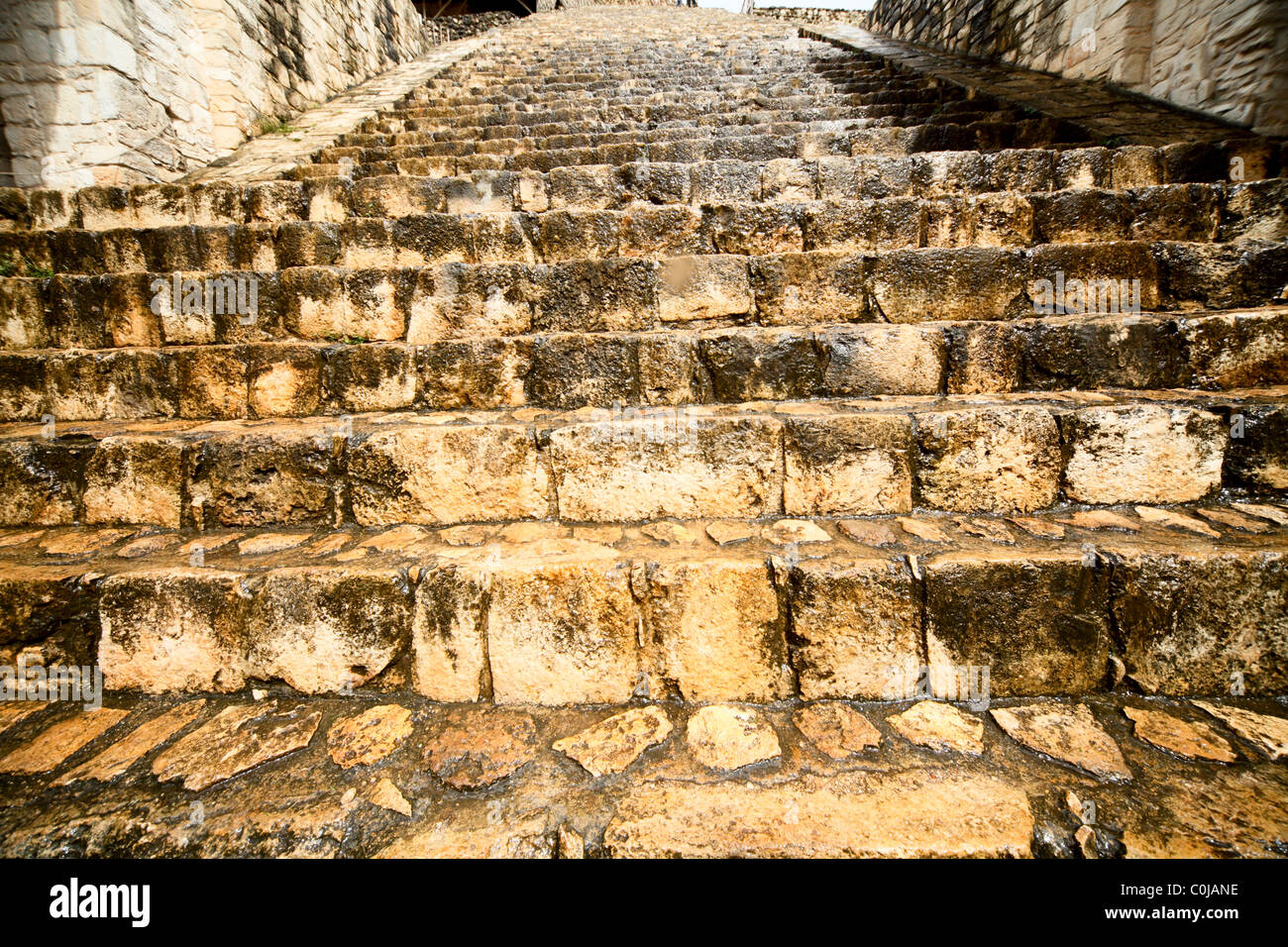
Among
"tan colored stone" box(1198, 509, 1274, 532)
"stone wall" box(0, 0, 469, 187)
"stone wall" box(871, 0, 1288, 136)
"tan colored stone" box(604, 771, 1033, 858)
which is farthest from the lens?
"stone wall" box(0, 0, 469, 187)

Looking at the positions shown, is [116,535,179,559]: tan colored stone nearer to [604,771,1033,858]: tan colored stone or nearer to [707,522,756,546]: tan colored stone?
[604,771,1033,858]: tan colored stone

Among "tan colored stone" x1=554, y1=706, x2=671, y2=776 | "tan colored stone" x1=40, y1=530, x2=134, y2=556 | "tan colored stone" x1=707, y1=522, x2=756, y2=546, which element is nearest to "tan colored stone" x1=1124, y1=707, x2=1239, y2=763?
"tan colored stone" x1=707, y1=522, x2=756, y2=546

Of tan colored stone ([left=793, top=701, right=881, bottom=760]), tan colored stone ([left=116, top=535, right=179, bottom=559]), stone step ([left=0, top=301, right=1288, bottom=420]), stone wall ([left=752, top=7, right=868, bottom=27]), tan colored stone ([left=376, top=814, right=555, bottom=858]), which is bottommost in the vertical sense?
tan colored stone ([left=376, top=814, right=555, bottom=858])

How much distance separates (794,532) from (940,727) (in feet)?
2.55

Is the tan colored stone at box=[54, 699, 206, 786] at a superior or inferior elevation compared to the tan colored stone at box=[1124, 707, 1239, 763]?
inferior

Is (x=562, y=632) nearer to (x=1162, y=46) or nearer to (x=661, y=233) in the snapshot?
(x=661, y=233)

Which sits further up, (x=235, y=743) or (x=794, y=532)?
(x=794, y=532)

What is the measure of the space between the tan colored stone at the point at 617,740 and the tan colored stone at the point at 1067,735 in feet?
3.69

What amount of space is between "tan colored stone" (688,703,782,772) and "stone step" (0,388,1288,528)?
2.51ft

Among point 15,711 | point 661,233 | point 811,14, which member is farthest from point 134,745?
point 811,14

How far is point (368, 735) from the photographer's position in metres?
1.65

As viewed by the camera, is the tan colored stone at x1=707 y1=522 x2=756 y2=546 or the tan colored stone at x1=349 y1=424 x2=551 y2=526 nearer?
the tan colored stone at x1=707 y1=522 x2=756 y2=546

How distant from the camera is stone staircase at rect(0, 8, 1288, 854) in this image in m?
1.70
